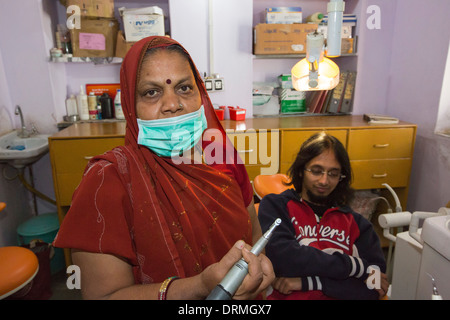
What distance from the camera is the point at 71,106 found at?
2.59m

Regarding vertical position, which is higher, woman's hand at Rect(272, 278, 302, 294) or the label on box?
the label on box

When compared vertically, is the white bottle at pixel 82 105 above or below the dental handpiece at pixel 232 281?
above

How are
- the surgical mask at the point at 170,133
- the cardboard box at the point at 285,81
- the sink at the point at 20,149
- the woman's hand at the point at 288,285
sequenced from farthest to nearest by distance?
the cardboard box at the point at 285,81 → the sink at the point at 20,149 → the woman's hand at the point at 288,285 → the surgical mask at the point at 170,133

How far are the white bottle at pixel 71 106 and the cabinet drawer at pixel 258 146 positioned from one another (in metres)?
1.38

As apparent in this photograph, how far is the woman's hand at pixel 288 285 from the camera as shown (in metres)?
1.16

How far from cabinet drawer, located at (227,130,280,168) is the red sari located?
1.31 metres

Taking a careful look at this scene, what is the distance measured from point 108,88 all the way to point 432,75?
2635mm

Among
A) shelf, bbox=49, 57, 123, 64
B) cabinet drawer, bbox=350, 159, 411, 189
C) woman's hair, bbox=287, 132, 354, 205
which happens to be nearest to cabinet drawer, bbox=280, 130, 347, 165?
cabinet drawer, bbox=350, 159, 411, 189

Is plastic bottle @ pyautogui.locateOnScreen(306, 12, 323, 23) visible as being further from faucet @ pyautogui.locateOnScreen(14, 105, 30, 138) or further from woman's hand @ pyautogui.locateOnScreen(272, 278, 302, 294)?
faucet @ pyautogui.locateOnScreen(14, 105, 30, 138)

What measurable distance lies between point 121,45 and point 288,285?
2.13m

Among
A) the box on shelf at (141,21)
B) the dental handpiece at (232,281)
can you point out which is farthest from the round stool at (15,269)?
the box on shelf at (141,21)

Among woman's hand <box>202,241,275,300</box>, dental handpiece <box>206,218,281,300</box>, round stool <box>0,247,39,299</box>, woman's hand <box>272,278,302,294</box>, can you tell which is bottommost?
round stool <box>0,247,39,299</box>

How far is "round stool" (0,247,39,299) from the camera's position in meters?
1.40

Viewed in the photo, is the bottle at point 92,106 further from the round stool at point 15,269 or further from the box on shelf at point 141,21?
the round stool at point 15,269
